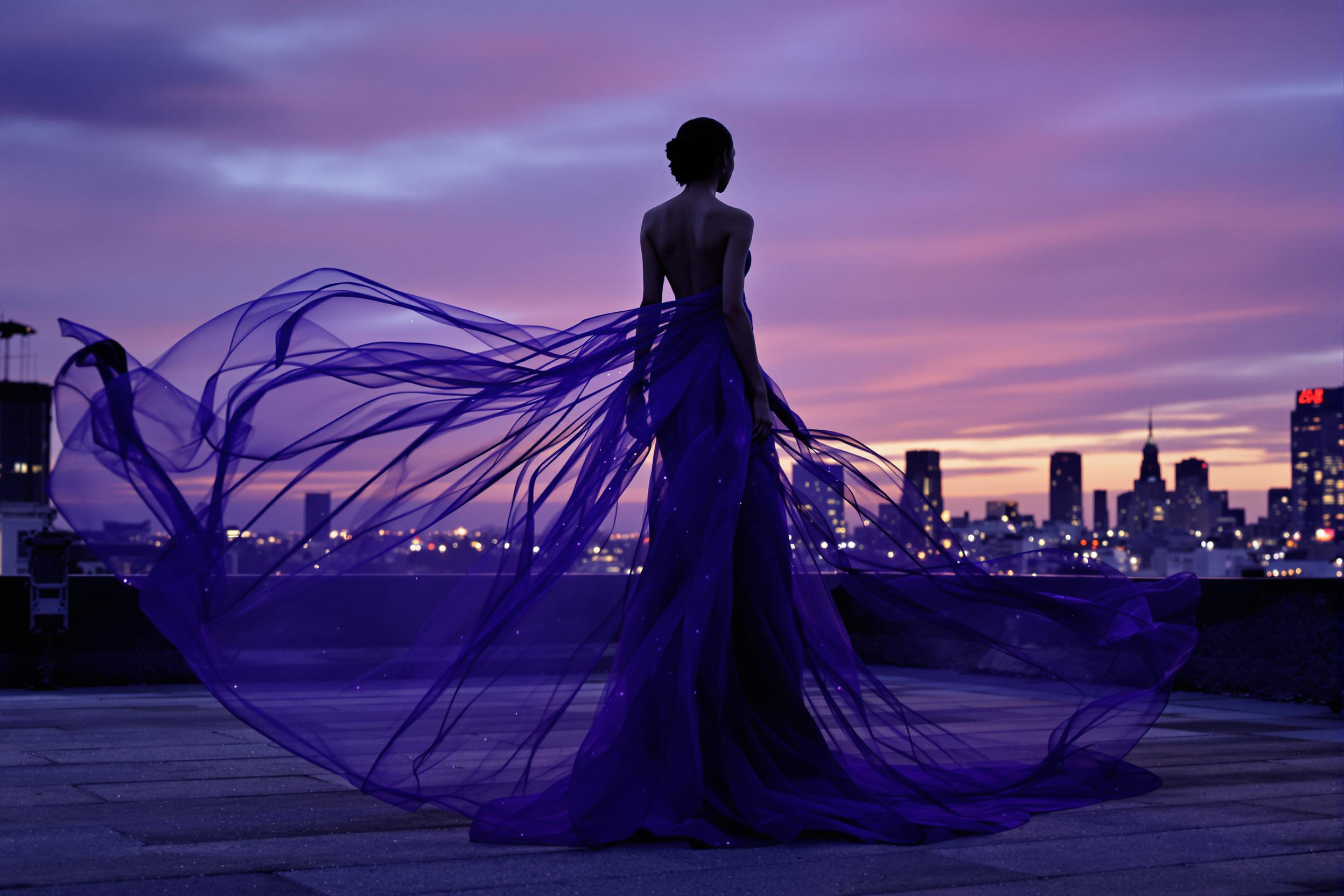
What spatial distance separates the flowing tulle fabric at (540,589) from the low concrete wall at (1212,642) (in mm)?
4344

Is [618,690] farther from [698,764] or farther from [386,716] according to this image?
[386,716]

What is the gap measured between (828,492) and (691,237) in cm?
134

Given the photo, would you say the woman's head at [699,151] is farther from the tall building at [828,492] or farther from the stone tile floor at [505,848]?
the stone tile floor at [505,848]

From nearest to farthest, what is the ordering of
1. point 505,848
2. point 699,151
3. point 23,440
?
point 505,848 < point 699,151 < point 23,440

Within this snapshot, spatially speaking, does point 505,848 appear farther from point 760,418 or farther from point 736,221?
point 736,221

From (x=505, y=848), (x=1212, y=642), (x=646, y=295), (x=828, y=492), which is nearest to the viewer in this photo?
(x=505, y=848)

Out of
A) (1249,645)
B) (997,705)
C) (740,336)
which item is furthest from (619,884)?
(1249,645)

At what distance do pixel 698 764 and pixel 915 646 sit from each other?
7.89 meters

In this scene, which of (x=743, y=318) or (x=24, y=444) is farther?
(x=24, y=444)

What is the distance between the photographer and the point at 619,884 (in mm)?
3857

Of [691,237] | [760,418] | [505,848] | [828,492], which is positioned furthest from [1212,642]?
[505,848]

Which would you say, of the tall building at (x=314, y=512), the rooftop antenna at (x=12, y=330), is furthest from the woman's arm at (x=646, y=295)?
the rooftop antenna at (x=12, y=330)

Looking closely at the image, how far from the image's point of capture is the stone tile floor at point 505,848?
3.87 m

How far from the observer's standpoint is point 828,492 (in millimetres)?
6043
